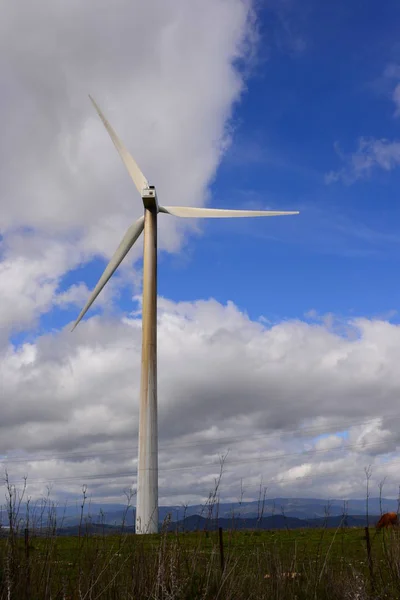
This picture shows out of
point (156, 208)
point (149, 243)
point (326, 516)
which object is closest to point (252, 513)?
point (326, 516)

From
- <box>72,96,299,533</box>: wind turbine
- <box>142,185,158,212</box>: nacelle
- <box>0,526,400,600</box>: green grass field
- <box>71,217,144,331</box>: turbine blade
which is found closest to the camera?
<box>0,526,400,600</box>: green grass field

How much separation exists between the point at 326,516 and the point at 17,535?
609 cm

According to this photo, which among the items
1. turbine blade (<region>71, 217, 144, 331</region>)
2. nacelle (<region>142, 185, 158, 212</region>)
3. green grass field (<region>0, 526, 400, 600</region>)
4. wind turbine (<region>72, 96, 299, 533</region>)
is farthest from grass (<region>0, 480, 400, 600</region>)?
nacelle (<region>142, 185, 158, 212</region>)

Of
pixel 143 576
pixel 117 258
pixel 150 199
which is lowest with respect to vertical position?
pixel 143 576

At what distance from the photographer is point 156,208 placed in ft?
171

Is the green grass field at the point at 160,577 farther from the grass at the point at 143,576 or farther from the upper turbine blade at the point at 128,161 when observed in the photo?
the upper turbine blade at the point at 128,161

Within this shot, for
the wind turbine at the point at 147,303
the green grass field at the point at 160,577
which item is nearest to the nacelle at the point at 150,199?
the wind turbine at the point at 147,303

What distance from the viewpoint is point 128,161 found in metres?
55.5

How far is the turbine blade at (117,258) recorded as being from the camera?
160ft

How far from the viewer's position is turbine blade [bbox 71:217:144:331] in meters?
48.9

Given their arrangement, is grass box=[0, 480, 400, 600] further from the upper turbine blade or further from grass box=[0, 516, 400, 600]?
the upper turbine blade

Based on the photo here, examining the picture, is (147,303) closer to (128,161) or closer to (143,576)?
(128,161)

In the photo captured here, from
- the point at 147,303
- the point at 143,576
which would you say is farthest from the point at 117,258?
the point at 143,576

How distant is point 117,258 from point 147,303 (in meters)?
5.01
